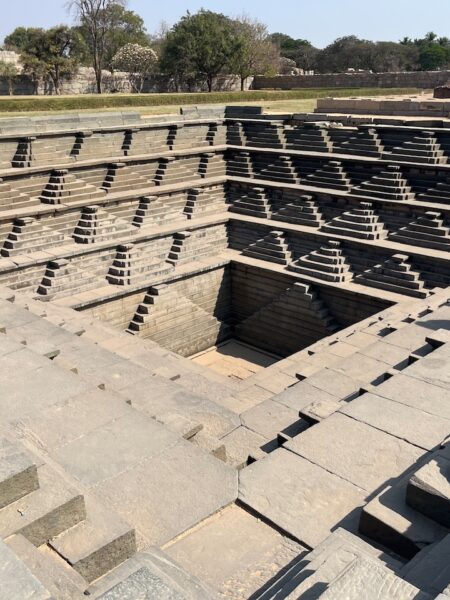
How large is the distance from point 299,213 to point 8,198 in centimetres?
793

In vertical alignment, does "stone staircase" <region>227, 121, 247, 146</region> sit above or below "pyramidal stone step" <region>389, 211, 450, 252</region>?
above

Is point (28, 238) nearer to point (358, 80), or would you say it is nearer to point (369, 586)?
point (369, 586)

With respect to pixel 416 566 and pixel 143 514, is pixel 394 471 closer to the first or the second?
pixel 416 566

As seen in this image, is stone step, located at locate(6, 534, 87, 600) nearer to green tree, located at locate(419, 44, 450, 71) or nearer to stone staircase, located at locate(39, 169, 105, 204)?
stone staircase, located at locate(39, 169, 105, 204)

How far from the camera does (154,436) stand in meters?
5.87

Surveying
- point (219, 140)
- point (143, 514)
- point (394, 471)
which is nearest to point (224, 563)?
point (143, 514)

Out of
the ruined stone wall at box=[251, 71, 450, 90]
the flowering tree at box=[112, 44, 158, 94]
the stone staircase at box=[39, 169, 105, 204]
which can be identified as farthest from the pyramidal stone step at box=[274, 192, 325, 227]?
the flowering tree at box=[112, 44, 158, 94]

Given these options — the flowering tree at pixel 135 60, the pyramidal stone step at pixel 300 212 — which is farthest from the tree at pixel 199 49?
the pyramidal stone step at pixel 300 212

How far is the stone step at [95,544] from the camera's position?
4125 mm

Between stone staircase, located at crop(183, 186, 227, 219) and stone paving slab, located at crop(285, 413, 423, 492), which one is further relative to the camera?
stone staircase, located at crop(183, 186, 227, 219)

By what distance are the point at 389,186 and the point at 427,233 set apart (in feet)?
5.96

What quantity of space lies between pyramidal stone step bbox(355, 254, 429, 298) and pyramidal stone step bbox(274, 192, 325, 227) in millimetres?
2626

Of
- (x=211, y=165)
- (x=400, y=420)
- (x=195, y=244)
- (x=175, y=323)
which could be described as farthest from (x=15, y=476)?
(x=211, y=165)

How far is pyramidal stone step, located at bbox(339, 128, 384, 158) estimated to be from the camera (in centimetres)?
1638
